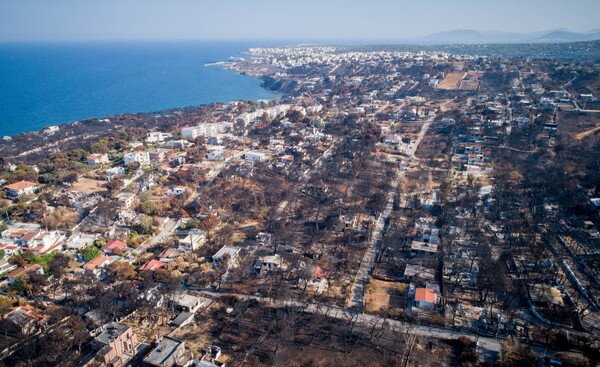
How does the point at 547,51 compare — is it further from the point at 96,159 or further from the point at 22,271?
the point at 22,271

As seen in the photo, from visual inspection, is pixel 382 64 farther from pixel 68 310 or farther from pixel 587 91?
pixel 68 310

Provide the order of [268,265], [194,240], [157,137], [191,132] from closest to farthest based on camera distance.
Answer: [268,265], [194,240], [157,137], [191,132]

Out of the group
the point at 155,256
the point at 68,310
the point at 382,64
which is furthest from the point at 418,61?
the point at 68,310

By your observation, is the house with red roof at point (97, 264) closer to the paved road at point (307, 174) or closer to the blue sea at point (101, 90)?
the paved road at point (307, 174)

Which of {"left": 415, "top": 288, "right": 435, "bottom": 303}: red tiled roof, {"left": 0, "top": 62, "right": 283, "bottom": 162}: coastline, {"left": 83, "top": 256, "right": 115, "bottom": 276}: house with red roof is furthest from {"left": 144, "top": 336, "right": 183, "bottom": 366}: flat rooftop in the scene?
{"left": 0, "top": 62, "right": 283, "bottom": 162}: coastline

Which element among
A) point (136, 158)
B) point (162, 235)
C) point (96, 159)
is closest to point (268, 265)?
point (162, 235)
